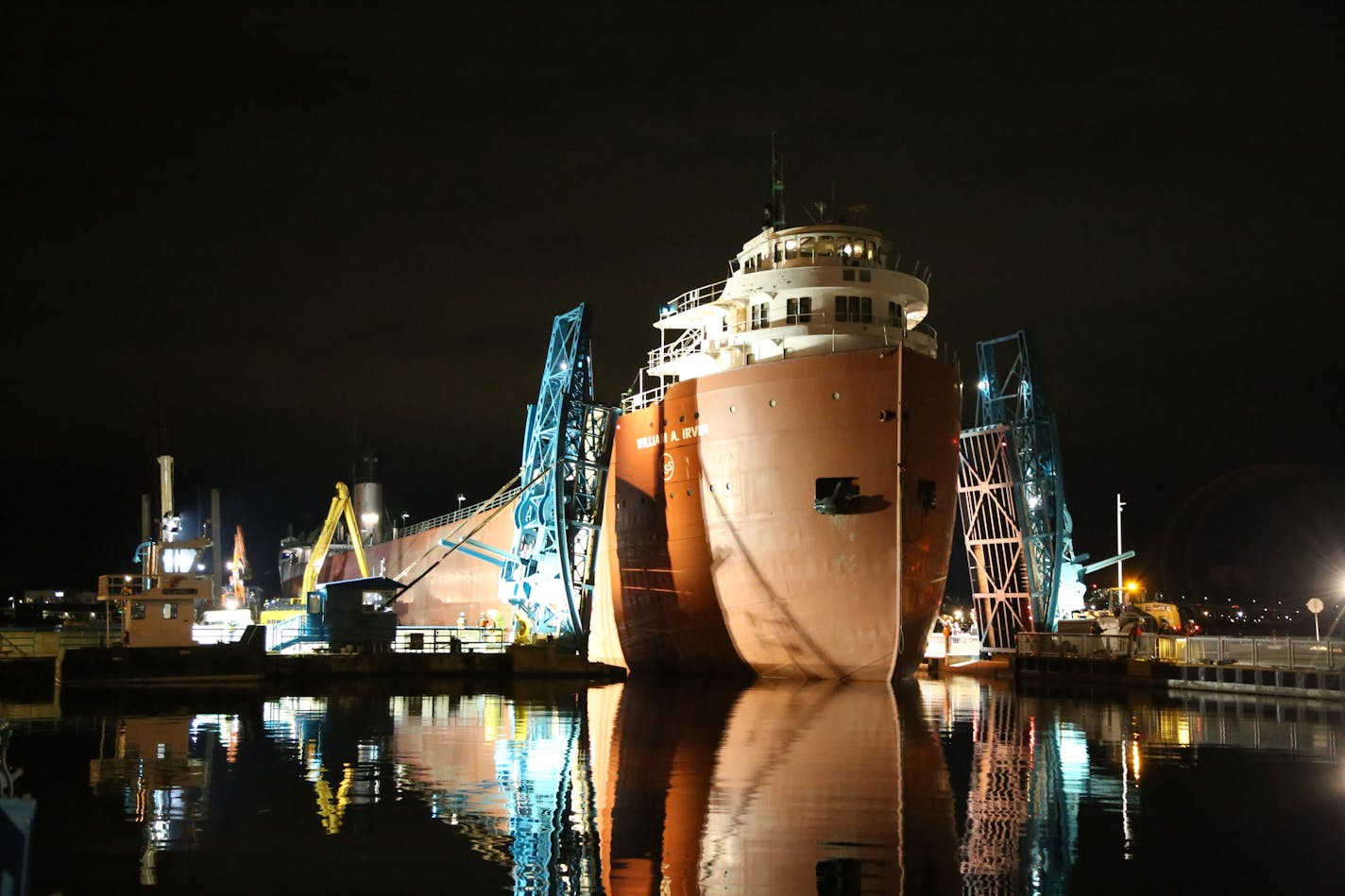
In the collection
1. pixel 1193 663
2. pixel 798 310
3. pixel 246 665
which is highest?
pixel 798 310

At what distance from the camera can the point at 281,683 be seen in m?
38.9

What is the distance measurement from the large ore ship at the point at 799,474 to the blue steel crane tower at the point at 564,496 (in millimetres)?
1967

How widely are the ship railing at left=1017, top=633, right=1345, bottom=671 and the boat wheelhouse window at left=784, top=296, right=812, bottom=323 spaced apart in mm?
12555

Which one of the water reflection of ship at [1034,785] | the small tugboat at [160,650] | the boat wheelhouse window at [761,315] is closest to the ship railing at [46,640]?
the small tugboat at [160,650]

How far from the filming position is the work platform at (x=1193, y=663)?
112ft

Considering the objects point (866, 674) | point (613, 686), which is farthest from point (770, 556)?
point (613, 686)

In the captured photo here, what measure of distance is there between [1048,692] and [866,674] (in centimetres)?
586

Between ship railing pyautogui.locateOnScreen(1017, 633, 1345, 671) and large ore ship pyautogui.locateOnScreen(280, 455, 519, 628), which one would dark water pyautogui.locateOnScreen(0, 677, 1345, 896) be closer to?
ship railing pyautogui.locateOnScreen(1017, 633, 1345, 671)

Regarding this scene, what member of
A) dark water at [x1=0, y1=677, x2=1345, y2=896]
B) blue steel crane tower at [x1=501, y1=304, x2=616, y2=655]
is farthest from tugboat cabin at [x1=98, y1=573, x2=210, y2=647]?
blue steel crane tower at [x1=501, y1=304, x2=616, y2=655]

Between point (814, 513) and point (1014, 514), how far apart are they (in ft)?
68.1

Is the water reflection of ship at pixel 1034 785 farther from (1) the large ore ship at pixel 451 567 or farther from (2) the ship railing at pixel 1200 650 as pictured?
(1) the large ore ship at pixel 451 567

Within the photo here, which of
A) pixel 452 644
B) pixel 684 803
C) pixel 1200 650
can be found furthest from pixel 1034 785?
pixel 452 644

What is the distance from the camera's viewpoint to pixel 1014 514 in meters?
53.6

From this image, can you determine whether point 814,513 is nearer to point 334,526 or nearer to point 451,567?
point 451,567
